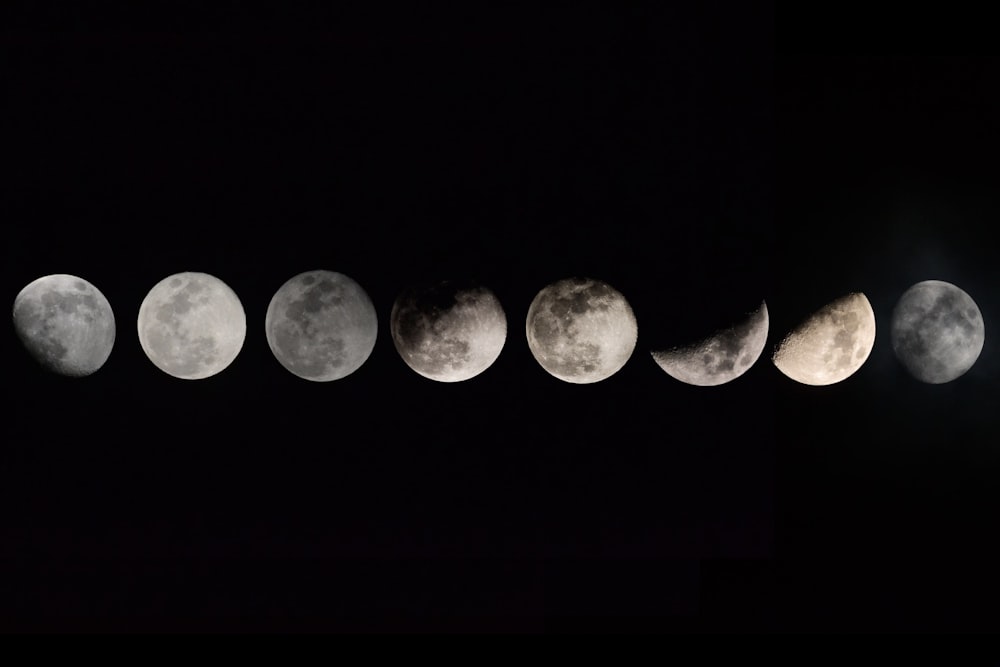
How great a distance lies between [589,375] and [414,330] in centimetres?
112

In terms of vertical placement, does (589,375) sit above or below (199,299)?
below

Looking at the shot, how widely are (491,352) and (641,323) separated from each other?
3.14ft

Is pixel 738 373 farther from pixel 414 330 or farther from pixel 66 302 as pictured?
pixel 66 302

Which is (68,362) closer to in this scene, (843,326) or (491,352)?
(491,352)

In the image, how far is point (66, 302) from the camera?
5074 mm

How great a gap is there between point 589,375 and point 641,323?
464 millimetres

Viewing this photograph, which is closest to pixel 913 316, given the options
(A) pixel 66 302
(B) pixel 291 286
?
(B) pixel 291 286

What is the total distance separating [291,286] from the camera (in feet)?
16.3

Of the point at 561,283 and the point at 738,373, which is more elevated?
the point at 561,283

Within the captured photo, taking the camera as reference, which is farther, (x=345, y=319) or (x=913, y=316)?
(x=913, y=316)

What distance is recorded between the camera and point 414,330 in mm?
4883

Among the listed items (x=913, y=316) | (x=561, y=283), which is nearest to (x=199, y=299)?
(x=561, y=283)

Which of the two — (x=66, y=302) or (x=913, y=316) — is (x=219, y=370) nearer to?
(x=66, y=302)

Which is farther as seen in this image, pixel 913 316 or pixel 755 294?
pixel 913 316
